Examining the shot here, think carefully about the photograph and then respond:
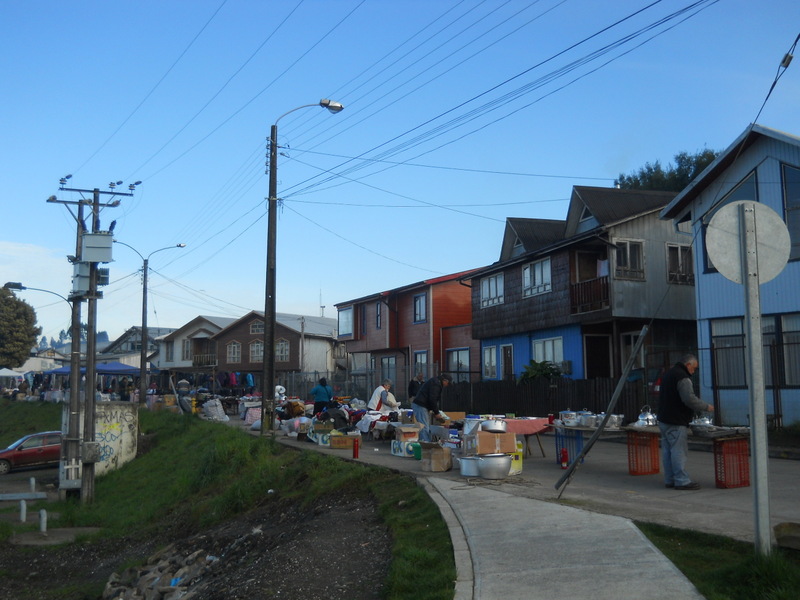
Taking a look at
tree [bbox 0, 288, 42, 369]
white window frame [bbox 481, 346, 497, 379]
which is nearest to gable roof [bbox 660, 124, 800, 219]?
white window frame [bbox 481, 346, 497, 379]

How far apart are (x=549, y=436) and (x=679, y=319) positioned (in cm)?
848

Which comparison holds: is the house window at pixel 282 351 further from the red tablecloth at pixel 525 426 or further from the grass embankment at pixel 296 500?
the red tablecloth at pixel 525 426

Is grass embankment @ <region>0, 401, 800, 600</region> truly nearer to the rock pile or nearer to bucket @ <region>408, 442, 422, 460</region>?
bucket @ <region>408, 442, 422, 460</region>

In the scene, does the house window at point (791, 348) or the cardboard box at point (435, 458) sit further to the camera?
the house window at point (791, 348)

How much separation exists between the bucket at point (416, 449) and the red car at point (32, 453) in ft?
69.0

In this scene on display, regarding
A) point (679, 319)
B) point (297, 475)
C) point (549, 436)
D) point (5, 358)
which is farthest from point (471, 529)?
point (5, 358)

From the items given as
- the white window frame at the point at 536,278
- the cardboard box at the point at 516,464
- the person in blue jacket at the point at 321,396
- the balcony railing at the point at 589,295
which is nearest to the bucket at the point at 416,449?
the cardboard box at the point at 516,464

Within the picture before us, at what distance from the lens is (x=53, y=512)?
21.2 m

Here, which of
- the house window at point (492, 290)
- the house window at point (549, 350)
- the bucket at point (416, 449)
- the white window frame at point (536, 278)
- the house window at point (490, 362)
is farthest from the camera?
the house window at point (490, 362)

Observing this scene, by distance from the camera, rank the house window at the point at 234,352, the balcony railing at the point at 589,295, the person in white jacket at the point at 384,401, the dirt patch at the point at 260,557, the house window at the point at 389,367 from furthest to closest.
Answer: the house window at the point at 234,352 → the house window at the point at 389,367 → the balcony railing at the point at 589,295 → the person in white jacket at the point at 384,401 → the dirt patch at the point at 260,557

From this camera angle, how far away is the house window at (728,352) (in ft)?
65.1

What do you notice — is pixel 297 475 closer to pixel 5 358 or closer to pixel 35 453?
pixel 35 453

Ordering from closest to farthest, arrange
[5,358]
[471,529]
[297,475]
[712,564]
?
[712,564]
[471,529]
[297,475]
[5,358]

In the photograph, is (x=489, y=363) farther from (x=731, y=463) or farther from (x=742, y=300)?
(x=731, y=463)
